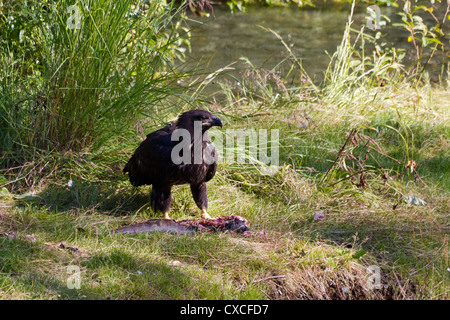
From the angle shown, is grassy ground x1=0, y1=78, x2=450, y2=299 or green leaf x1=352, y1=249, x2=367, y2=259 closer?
grassy ground x1=0, y1=78, x2=450, y2=299

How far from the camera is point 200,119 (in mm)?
3963

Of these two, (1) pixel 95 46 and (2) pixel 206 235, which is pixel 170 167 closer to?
(2) pixel 206 235

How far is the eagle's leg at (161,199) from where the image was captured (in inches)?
161

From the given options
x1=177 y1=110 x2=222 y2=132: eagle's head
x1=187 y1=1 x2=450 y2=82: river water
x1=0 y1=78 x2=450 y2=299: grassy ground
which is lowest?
x1=0 y1=78 x2=450 y2=299: grassy ground

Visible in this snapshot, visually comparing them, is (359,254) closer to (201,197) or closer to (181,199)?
(201,197)

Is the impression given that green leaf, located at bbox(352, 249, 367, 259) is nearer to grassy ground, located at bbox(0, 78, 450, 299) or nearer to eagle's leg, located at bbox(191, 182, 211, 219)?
grassy ground, located at bbox(0, 78, 450, 299)

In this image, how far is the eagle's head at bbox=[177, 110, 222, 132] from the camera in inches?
155

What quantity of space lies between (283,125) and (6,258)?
2863mm

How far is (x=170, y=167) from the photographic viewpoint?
3924 mm

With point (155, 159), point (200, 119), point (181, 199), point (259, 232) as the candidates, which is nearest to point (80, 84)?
point (155, 159)

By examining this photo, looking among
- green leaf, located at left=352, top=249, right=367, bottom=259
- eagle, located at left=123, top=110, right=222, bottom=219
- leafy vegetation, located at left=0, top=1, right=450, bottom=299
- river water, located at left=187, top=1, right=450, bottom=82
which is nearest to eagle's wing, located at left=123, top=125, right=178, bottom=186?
eagle, located at left=123, top=110, right=222, bottom=219

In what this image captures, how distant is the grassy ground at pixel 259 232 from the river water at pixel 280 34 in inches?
138

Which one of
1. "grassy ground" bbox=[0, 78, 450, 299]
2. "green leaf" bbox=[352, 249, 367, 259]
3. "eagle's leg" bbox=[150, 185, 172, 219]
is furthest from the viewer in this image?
"eagle's leg" bbox=[150, 185, 172, 219]

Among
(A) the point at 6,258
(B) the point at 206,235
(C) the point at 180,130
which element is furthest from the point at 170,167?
(A) the point at 6,258
